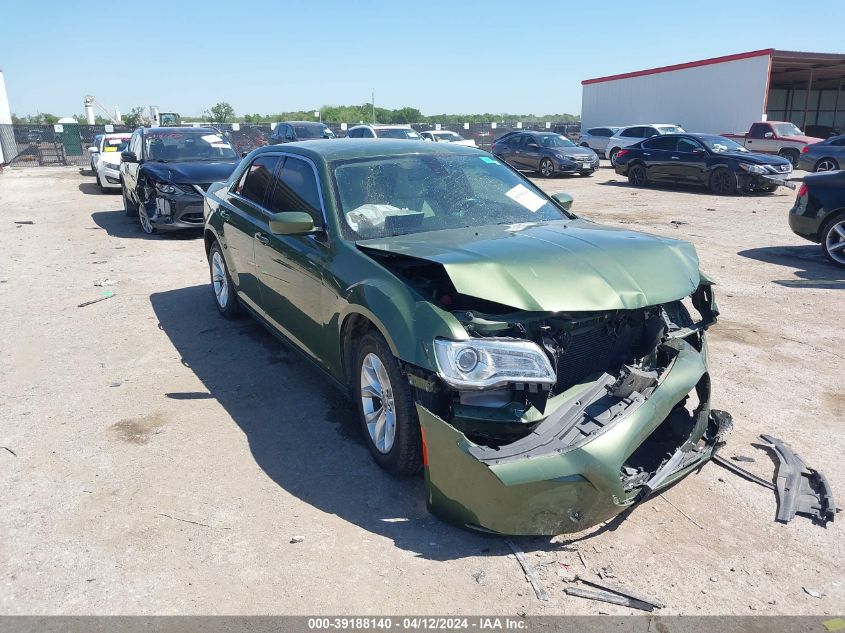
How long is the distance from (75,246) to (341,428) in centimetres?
919

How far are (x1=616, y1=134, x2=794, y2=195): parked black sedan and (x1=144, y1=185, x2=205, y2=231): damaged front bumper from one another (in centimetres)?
1274

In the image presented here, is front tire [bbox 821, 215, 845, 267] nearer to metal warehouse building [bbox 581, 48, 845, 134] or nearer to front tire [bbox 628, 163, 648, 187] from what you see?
front tire [bbox 628, 163, 648, 187]

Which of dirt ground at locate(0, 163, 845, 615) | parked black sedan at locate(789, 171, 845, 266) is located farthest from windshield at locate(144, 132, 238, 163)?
parked black sedan at locate(789, 171, 845, 266)

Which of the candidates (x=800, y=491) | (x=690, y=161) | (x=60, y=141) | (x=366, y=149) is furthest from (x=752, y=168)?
(x=60, y=141)

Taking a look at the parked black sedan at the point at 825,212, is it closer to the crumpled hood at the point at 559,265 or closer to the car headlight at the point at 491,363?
the crumpled hood at the point at 559,265

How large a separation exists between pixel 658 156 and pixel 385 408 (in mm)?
17011

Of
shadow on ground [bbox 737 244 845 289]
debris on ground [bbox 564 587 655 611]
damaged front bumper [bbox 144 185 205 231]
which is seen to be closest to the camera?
debris on ground [bbox 564 587 655 611]

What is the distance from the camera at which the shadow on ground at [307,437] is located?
334cm

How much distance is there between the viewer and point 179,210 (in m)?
11.3

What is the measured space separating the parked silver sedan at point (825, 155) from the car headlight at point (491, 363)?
66.4 feet

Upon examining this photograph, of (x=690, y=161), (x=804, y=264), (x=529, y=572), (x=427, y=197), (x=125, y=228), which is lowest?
(x=804, y=264)

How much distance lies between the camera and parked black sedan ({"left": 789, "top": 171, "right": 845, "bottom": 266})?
8.72 metres

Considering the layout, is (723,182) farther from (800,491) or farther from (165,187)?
(800,491)

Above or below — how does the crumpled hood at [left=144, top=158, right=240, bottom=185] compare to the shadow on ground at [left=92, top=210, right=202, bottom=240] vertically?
above
